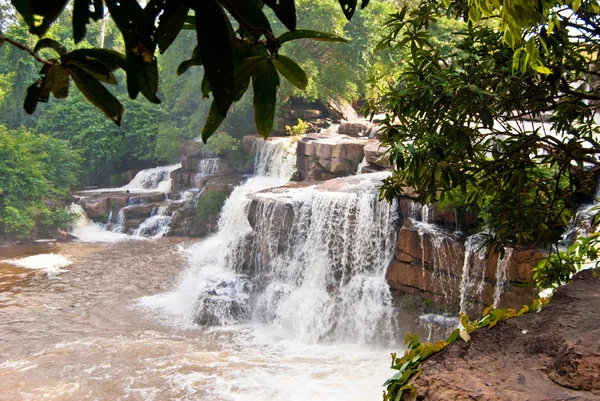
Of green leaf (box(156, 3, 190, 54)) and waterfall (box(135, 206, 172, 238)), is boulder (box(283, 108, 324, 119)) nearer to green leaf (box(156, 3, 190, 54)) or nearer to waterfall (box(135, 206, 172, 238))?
waterfall (box(135, 206, 172, 238))

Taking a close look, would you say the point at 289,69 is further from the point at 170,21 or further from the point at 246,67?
the point at 170,21

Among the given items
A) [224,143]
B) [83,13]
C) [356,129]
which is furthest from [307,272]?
[83,13]

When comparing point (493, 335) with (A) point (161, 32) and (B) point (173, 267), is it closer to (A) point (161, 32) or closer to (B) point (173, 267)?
(A) point (161, 32)

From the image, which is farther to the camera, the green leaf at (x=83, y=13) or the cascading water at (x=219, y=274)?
the cascading water at (x=219, y=274)

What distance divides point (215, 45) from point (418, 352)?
5.84ft

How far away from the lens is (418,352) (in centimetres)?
215

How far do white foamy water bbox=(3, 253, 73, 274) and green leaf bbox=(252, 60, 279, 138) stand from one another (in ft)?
39.2

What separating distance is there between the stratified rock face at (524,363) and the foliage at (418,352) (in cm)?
3

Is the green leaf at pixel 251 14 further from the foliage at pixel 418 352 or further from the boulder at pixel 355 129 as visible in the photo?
the boulder at pixel 355 129

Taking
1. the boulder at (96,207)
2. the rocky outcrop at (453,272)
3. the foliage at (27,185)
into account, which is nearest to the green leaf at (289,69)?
the rocky outcrop at (453,272)

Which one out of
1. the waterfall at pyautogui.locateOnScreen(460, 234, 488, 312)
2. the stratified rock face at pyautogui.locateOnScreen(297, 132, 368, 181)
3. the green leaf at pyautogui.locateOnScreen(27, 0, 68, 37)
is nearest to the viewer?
the green leaf at pyautogui.locateOnScreen(27, 0, 68, 37)

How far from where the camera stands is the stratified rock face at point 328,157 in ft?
40.6

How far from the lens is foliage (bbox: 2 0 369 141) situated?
0.69m

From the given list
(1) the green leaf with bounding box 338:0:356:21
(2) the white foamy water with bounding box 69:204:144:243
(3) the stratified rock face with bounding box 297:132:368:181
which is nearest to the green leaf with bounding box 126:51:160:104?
(1) the green leaf with bounding box 338:0:356:21
